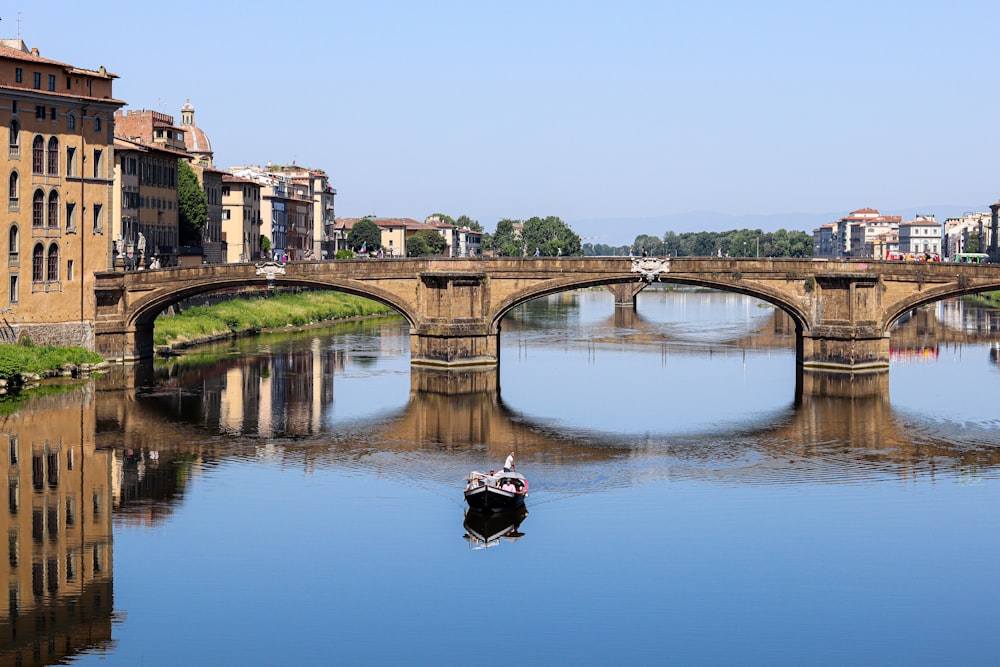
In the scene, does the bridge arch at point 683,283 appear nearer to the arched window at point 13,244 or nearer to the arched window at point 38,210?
the arched window at point 38,210

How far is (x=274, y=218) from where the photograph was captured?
629ft

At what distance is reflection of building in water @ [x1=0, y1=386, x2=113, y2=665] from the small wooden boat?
541 inches

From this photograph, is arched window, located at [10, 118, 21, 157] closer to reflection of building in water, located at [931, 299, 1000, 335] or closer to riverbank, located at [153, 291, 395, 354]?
riverbank, located at [153, 291, 395, 354]

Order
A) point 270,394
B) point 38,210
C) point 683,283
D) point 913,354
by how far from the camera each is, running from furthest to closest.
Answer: point 913,354
point 683,283
point 38,210
point 270,394

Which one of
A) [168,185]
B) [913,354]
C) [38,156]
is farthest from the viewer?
[168,185]

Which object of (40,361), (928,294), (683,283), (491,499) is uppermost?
(683,283)

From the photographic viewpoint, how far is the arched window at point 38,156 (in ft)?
297

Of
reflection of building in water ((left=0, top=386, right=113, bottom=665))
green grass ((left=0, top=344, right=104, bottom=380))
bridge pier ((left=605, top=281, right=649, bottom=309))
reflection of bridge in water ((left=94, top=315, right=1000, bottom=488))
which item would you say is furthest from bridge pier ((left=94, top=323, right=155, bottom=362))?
bridge pier ((left=605, top=281, right=649, bottom=309))

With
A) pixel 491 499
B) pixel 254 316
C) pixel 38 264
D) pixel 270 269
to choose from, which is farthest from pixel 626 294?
pixel 491 499

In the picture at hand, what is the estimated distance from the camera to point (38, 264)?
303 ft

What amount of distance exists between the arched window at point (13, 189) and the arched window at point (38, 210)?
1.40 m

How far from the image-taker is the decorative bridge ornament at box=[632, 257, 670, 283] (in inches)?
3844

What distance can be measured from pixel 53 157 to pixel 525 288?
33.1m

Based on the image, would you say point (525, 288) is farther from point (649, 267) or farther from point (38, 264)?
point (38, 264)
